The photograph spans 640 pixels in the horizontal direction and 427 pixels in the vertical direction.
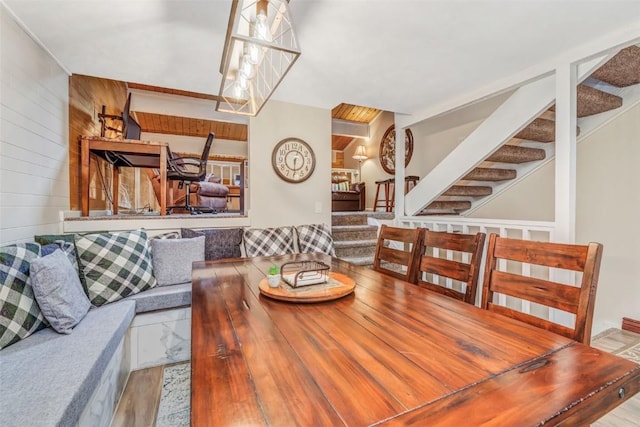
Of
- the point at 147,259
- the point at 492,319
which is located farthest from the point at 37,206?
the point at 492,319

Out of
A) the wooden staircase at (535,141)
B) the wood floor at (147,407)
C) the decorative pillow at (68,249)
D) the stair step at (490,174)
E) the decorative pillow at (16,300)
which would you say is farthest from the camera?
the stair step at (490,174)

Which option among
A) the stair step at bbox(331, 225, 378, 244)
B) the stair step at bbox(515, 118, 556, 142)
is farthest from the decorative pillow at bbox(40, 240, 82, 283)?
the stair step at bbox(515, 118, 556, 142)

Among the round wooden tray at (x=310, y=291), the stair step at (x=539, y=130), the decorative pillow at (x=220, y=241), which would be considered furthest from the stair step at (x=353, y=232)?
the round wooden tray at (x=310, y=291)

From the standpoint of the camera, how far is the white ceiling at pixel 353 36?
1.67 m

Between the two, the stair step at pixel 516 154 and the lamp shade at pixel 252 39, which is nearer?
the lamp shade at pixel 252 39

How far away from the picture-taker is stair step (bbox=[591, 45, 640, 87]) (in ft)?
7.64

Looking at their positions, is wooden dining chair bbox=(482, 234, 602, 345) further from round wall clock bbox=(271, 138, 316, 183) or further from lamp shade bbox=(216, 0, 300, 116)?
round wall clock bbox=(271, 138, 316, 183)

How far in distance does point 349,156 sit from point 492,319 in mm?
7179

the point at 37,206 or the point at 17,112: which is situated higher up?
the point at 17,112

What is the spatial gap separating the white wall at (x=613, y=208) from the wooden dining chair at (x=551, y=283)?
99.2 inches

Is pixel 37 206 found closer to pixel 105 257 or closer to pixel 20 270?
pixel 105 257

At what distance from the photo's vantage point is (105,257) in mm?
2023

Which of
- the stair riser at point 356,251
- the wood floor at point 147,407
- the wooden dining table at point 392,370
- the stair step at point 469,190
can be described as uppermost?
the stair step at point 469,190

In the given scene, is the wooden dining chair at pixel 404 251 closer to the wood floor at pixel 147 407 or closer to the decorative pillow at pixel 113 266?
the wood floor at pixel 147 407
